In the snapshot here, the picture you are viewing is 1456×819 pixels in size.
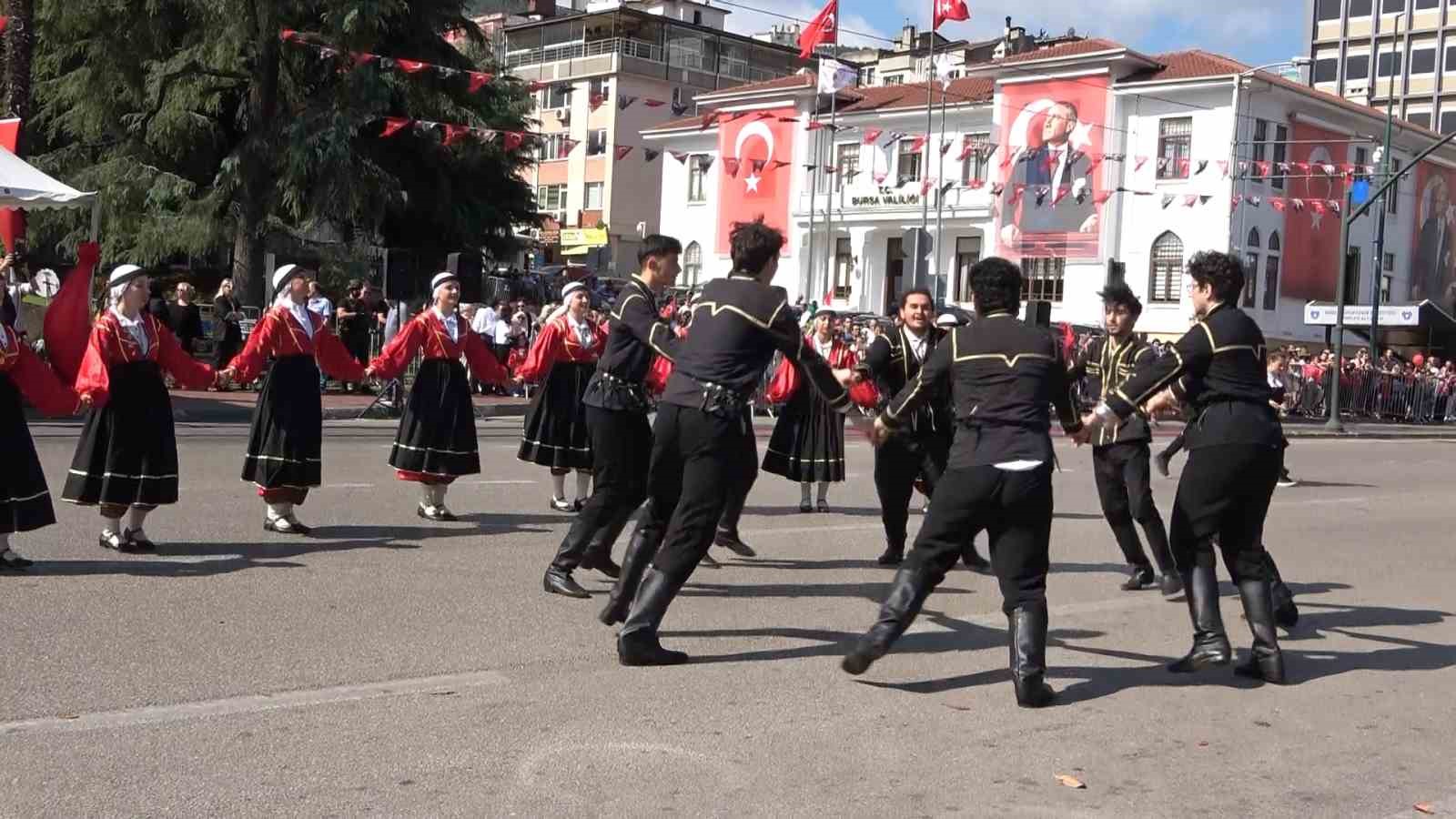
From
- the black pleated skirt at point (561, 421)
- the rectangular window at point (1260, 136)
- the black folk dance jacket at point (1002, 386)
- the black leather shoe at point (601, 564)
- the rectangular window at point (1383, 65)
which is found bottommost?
the black leather shoe at point (601, 564)

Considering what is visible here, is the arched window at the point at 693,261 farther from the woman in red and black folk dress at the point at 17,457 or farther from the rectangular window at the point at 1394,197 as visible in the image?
the woman in red and black folk dress at the point at 17,457

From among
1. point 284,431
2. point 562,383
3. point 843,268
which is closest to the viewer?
point 284,431

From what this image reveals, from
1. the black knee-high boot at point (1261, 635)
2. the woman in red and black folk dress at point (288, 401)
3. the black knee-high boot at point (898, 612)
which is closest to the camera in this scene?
the black knee-high boot at point (898, 612)

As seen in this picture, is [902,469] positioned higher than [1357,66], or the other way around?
[1357,66]

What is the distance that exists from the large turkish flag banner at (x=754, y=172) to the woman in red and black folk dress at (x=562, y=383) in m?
44.2

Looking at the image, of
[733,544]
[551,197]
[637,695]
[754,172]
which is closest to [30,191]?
[733,544]

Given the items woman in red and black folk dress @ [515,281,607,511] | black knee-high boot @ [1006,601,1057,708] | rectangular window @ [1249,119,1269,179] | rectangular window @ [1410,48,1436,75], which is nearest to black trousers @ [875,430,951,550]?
woman in red and black folk dress @ [515,281,607,511]

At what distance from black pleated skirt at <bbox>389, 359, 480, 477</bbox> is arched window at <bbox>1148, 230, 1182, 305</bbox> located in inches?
1562

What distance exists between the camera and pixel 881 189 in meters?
53.9

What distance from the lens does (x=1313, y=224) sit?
165 ft

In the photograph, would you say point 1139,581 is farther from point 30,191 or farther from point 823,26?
point 823,26

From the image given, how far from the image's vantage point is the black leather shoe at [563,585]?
8273mm

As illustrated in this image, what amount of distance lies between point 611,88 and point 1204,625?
203 feet

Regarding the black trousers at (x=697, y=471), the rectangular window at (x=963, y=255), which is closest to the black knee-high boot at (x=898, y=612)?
the black trousers at (x=697, y=471)
